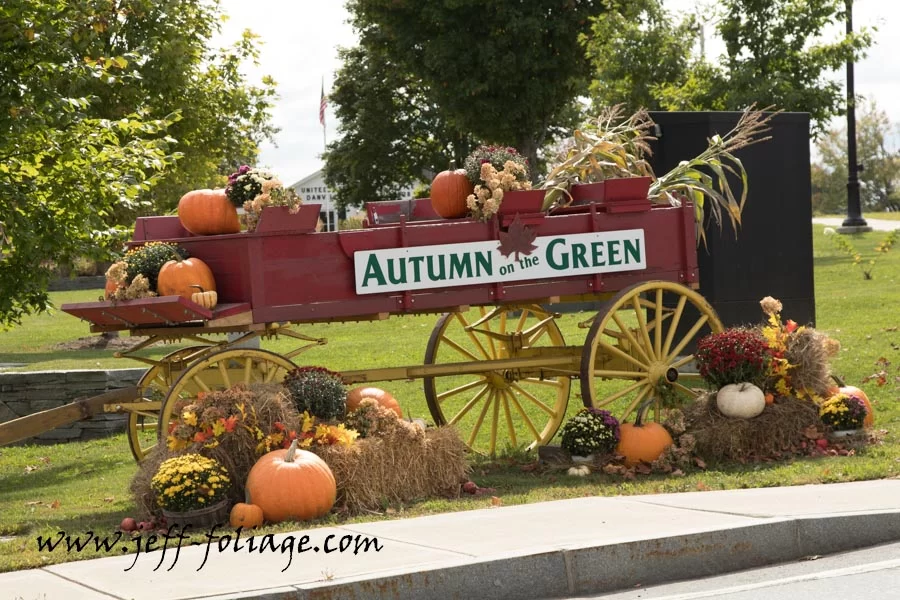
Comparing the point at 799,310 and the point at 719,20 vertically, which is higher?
the point at 719,20

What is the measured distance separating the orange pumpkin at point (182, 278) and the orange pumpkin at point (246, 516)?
62.9 inches

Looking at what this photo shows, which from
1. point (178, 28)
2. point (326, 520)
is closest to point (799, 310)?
point (326, 520)

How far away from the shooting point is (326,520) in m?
8.06

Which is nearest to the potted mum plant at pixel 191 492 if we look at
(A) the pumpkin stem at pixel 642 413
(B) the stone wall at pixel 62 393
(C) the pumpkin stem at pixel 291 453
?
(C) the pumpkin stem at pixel 291 453

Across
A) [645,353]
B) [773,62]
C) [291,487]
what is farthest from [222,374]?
[773,62]

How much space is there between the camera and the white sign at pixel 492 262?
9516 mm

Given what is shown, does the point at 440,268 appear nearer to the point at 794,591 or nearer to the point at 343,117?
the point at 794,591

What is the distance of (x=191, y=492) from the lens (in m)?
7.90

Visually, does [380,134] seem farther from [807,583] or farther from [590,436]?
[807,583]

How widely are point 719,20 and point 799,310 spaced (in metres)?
16.5

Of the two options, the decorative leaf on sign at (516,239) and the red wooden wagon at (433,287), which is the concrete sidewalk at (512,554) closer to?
the red wooden wagon at (433,287)

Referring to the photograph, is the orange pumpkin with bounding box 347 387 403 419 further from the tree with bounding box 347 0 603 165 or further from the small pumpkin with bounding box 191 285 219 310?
the tree with bounding box 347 0 603 165

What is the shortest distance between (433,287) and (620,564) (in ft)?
11.7

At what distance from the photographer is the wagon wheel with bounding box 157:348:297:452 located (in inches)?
351
